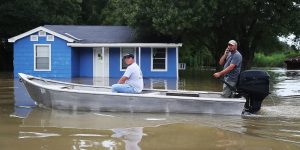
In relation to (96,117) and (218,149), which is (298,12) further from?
(218,149)

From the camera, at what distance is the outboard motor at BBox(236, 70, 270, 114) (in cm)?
1019

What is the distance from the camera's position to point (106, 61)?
93.1 feet

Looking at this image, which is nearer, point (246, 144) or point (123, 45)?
point (246, 144)

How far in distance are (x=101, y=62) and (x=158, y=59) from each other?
3502mm

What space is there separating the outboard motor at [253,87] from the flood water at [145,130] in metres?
0.32

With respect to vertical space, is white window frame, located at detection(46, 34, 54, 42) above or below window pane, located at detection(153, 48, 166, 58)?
above

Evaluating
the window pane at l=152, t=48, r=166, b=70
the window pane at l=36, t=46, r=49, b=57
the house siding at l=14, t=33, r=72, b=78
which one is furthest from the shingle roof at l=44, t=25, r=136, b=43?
the window pane at l=152, t=48, r=166, b=70

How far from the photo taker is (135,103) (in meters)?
10.6

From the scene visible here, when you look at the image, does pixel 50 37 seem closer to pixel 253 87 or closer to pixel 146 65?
pixel 146 65

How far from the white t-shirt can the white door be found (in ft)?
56.6

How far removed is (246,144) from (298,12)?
20.3m

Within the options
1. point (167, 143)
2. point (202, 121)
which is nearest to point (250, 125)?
point (202, 121)

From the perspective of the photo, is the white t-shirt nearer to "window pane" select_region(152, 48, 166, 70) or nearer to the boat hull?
the boat hull

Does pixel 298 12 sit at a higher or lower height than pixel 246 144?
higher
